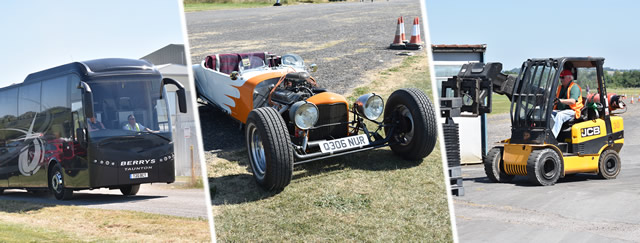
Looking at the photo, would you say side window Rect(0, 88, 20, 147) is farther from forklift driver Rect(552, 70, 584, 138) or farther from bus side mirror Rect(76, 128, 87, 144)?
forklift driver Rect(552, 70, 584, 138)

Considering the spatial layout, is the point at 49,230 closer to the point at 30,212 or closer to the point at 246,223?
the point at 30,212

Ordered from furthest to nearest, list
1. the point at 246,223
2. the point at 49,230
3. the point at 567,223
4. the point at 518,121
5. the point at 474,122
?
the point at 474,122 < the point at 518,121 < the point at 49,230 < the point at 567,223 < the point at 246,223

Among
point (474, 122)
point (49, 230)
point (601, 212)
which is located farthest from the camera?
point (474, 122)

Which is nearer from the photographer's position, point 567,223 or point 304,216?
point 304,216

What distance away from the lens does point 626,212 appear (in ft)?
22.6

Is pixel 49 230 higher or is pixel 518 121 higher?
pixel 518 121

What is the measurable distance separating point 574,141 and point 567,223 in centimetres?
358

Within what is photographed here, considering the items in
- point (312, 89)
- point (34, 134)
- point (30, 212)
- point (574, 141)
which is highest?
point (312, 89)

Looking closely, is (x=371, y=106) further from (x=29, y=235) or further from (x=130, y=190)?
(x=29, y=235)

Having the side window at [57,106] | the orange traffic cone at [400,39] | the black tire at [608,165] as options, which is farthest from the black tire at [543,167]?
the side window at [57,106]

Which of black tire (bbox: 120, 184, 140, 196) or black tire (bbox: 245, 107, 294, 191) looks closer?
black tire (bbox: 245, 107, 294, 191)

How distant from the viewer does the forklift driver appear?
9.18 metres

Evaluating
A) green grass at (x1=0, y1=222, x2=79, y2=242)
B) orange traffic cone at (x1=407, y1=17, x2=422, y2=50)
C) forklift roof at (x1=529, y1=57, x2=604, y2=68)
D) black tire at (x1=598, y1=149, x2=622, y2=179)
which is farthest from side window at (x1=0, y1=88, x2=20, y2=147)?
black tire at (x1=598, y1=149, x2=622, y2=179)

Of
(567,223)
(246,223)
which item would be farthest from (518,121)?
(246,223)
